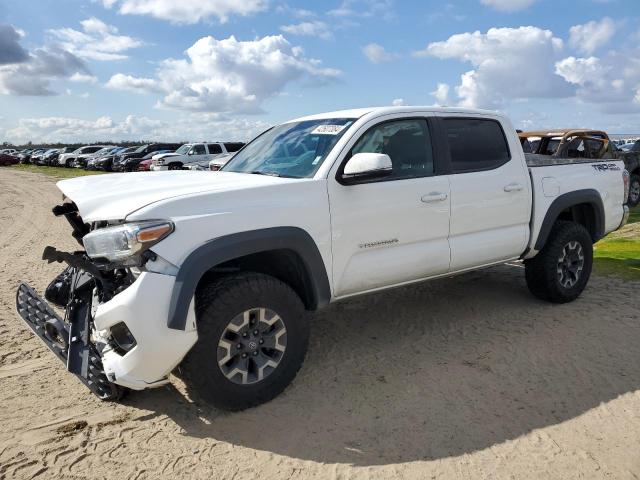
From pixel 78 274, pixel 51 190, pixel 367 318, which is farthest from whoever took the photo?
pixel 51 190

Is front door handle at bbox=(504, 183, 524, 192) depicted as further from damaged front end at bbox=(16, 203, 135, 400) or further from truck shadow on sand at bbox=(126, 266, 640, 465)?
damaged front end at bbox=(16, 203, 135, 400)

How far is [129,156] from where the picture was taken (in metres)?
31.2

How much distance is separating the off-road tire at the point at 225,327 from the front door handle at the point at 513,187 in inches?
90.4

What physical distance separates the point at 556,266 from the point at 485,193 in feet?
4.35

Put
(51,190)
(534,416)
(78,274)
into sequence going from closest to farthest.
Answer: (534,416) < (78,274) < (51,190)

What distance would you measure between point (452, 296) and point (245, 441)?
3.32 metres

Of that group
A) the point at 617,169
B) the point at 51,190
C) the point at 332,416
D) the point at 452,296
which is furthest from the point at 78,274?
the point at 51,190

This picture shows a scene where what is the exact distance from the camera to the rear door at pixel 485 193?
440 cm

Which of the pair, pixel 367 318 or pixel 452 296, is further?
pixel 452 296

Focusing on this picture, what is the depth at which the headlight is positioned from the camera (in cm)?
293

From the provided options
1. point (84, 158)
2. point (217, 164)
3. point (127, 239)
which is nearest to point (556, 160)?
point (127, 239)

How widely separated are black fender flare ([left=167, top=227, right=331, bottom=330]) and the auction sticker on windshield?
94cm

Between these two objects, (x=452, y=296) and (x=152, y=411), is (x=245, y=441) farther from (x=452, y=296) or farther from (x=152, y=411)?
(x=452, y=296)

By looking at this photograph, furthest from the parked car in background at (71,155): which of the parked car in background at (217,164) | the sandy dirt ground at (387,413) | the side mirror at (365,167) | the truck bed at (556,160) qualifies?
the side mirror at (365,167)
